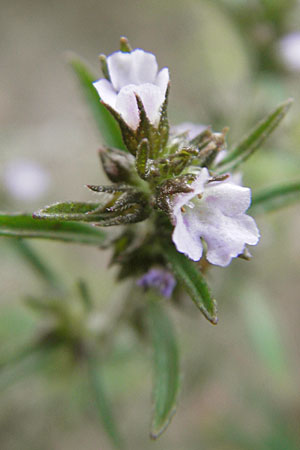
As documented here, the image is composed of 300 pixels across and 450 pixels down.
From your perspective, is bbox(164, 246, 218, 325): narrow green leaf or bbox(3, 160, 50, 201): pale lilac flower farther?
bbox(3, 160, 50, 201): pale lilac flower

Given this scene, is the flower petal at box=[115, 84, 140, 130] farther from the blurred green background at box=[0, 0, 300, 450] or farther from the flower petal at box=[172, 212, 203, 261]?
the blurred green background at box=[0, 0, 300, 450]

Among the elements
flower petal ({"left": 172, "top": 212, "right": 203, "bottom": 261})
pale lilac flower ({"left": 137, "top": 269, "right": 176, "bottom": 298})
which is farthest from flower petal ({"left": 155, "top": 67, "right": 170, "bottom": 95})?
pale lilac flower ({"left": 137, "top": 269, "right": 176, "bottom": 298})

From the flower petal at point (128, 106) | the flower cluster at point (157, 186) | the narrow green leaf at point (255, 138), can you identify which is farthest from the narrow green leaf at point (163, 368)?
the flower petal at point (128, 106)

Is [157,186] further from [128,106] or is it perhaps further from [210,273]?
[210,273]

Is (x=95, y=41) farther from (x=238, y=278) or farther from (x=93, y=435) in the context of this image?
(x=93, y=435)

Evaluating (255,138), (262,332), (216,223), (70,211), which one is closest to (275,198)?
(255,138)

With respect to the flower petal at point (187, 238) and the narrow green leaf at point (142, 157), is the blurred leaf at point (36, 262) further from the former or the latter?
the flower petal at point (187, 238)

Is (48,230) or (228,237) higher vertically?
(48,230)
